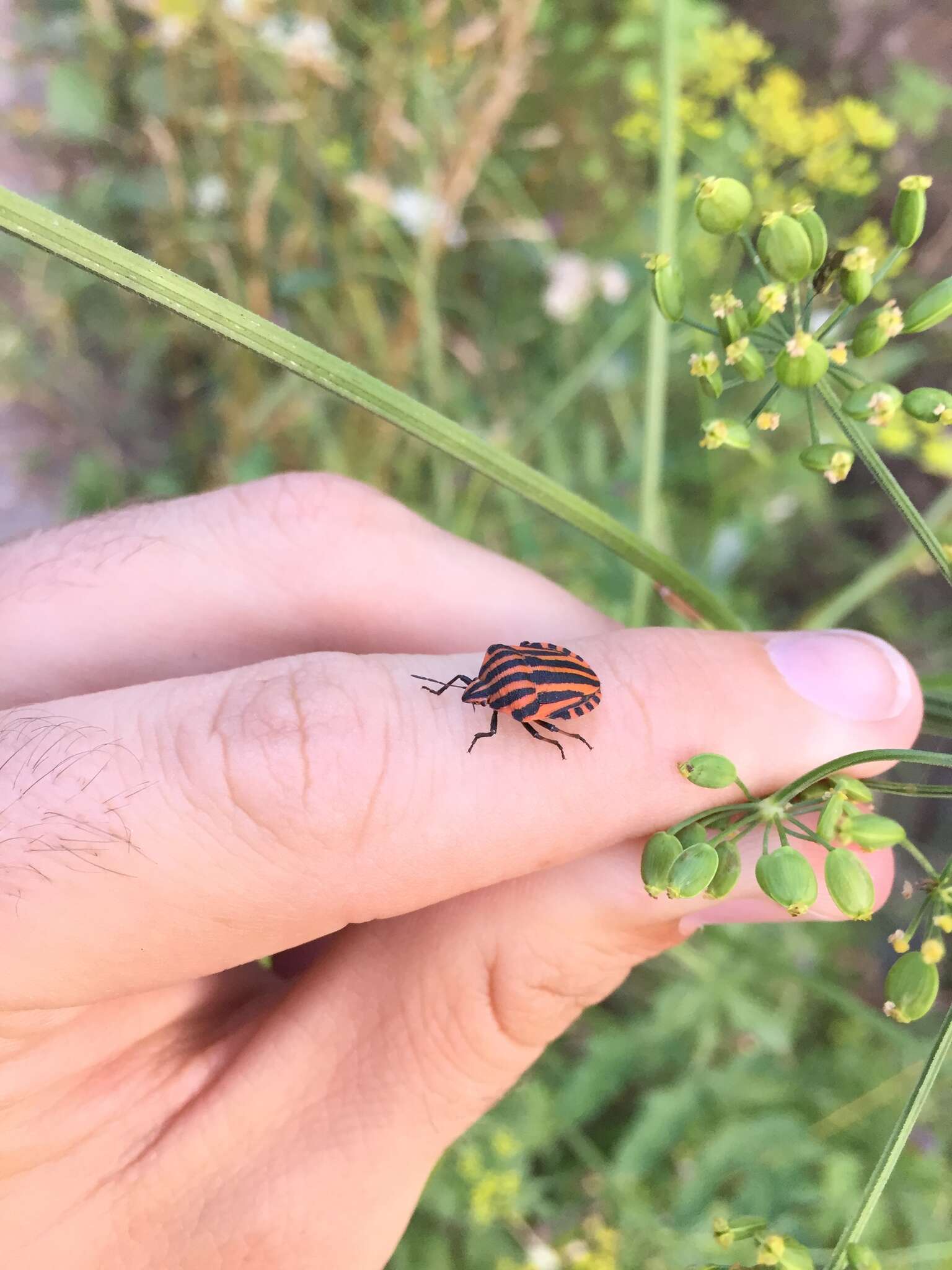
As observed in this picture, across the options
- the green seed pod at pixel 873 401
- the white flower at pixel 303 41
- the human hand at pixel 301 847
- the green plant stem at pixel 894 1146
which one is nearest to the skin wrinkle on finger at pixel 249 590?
the human hand at pixel 301 847

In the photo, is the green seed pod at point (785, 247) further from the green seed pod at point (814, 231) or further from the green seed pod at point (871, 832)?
the green seed pod at point (871, 832)

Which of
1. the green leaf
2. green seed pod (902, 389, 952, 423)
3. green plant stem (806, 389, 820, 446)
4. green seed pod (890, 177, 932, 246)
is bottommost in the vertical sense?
green seed pod (902, 389, 952, 423)

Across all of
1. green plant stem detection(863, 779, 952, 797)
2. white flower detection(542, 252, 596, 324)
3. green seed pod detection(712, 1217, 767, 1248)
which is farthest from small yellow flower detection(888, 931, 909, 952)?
white flower detection(542, 252, 596, 324)

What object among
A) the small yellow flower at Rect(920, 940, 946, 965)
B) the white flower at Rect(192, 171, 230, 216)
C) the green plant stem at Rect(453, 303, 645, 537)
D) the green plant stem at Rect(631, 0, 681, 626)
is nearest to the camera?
the small yellow flower at Rect(920, 940, 946, 965)

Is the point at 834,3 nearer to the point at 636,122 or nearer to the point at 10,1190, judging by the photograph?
the point at 636,122

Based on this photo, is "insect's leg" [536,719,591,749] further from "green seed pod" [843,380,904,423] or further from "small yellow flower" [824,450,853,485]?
"green seed pod" [843,380,904,423]

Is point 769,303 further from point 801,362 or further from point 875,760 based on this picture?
point 875,760
